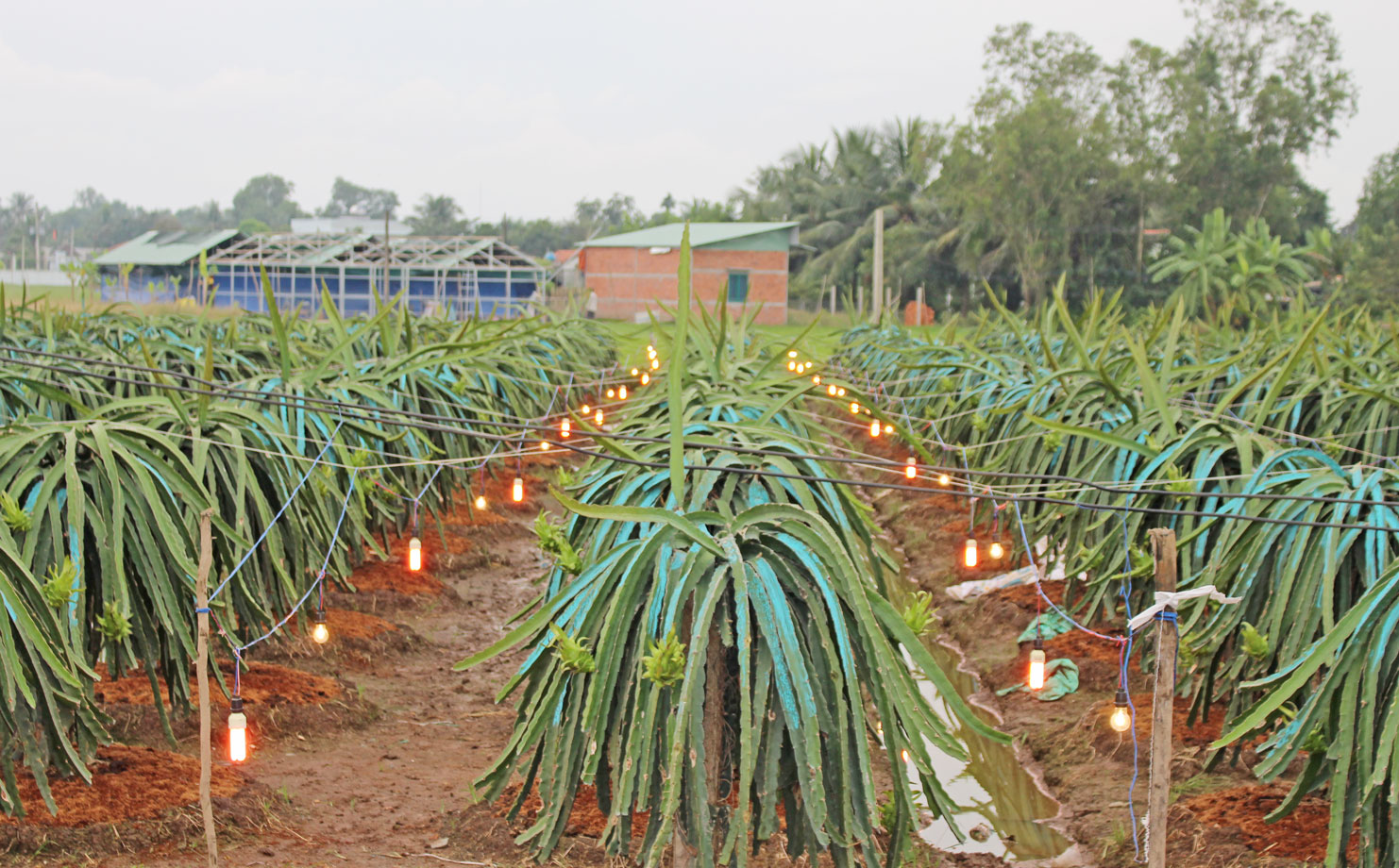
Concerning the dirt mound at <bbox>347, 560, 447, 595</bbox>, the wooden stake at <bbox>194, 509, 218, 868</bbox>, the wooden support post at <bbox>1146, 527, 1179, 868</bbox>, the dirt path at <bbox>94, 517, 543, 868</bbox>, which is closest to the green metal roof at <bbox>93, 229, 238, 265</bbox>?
the dirt mound at <bbox>347, 560, 447, 595</bbox>

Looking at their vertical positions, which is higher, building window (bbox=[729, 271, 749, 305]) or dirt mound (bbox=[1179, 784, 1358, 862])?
building window (bbox=[729, 271, 749, 305])

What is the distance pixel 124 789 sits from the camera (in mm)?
4863

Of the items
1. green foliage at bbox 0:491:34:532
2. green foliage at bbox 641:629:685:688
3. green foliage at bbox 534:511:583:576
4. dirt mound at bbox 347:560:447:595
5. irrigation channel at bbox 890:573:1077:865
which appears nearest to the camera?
green foliage at bbox 641:629:685:688

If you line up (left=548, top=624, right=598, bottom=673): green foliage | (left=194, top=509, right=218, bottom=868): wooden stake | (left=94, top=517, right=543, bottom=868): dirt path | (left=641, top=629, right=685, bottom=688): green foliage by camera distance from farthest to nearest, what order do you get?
(left=94, top=517, right=543, bottom=868): dirt path → (left=194, top=509, right=218, bottom=868): wooden stake → (left=548, top=624, right=598, bottom=673): green foliage → (left=641, top=629, right=685, bottom=688): green foliage

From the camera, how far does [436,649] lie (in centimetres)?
819

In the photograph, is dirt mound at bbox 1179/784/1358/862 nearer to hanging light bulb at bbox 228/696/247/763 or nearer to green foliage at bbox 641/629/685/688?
green foliage at bbox 641/629/685/688

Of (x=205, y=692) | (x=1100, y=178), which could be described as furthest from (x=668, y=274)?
(x=205, y=692)

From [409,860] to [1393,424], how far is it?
733 centimetres

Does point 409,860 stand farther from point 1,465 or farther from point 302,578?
point 1,465

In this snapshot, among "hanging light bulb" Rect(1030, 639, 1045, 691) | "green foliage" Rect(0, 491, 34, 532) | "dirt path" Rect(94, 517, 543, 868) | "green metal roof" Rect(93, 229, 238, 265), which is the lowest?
"dirt path" Rect(94, 517, 543, 868)

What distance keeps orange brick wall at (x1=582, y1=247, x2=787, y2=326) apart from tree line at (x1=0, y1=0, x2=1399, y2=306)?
7.02ft

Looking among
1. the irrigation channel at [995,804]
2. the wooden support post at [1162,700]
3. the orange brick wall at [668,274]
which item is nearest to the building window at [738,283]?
the orange brick wall at [668,274]

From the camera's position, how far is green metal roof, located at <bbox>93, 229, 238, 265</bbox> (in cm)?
4103

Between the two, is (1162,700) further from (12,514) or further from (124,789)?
(12,514)
